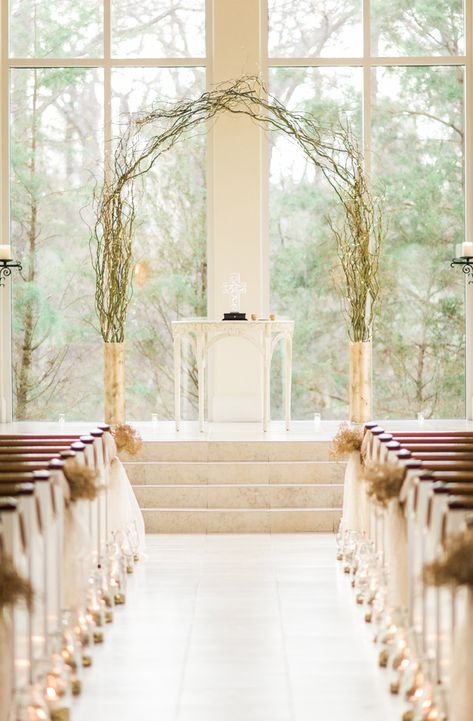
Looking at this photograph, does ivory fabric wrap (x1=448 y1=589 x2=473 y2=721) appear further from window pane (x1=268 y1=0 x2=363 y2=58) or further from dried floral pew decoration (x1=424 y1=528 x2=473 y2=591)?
window pane (x1=268 y1=0 x2=363 y2=58)

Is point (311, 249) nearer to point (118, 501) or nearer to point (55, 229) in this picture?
point (55, 229)

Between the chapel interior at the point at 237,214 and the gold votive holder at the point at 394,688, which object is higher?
the chapel interior at the point at 237,214

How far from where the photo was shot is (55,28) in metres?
9.97

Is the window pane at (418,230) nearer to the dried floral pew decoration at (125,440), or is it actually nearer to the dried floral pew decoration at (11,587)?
the dried floral pew decoration at (125,440)

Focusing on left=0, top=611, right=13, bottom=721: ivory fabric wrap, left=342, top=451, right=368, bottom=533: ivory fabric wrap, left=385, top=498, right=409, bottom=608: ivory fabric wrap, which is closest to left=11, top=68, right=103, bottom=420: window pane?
left=342, top=451, right=368, bottom=533: ivory fabric wrap

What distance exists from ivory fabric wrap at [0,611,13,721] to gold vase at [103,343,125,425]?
5252 millimetres

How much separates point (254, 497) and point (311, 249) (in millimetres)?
3007

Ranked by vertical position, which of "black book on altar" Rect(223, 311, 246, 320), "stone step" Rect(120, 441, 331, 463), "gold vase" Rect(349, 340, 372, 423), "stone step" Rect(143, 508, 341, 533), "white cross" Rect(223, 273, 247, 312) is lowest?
"stone step" Rect(143, 508, 341, 533)

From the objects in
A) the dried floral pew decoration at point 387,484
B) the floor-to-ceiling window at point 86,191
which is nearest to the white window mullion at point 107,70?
the floor-to-ceiling window at point 86,191

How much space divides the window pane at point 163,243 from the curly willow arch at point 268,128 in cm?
15

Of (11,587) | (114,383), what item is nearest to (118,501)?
(114,383)

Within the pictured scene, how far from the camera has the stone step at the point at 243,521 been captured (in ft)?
24.5

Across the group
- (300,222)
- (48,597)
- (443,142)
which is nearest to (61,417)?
(300,222)

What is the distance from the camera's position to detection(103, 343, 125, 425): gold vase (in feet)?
28.5
